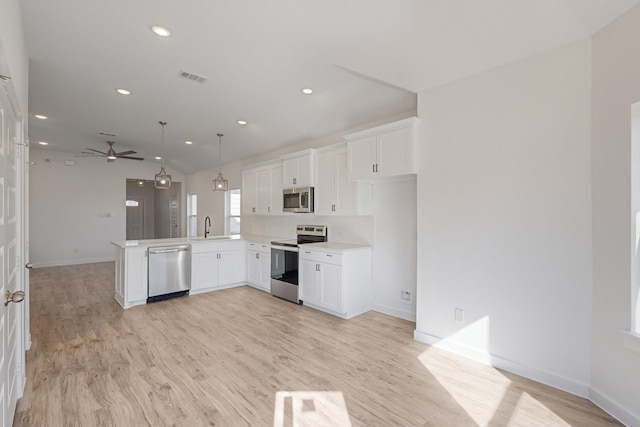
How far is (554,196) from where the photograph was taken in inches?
91.9

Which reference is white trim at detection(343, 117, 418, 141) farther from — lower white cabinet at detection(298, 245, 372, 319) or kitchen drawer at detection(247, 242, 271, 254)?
kitchen drawer at detection(247, 242, 271, 254)

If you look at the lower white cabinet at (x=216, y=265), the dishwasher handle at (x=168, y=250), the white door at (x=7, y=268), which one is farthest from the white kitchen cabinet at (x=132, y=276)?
the white door at (x=7, y=268)

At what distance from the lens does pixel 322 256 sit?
4039 mm

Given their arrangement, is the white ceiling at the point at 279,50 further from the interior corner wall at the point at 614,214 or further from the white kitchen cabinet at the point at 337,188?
the white kitchen cabinet at the point at 337,188

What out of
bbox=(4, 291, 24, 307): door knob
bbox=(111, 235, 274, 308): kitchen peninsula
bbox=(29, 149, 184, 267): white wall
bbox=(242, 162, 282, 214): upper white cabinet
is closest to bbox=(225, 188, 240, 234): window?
bbox=(242, 162, 282, 214): upper white cabinet

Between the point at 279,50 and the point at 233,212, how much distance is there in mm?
5266

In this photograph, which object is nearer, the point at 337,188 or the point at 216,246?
the point at 337,188

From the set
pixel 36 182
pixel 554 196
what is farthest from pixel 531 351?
pixel 36 182

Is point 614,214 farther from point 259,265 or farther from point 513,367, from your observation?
point 259,265

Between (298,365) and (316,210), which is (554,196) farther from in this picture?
(316,210)

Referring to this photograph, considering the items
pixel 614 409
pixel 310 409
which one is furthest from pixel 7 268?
pixel 614 409

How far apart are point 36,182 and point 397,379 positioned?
910 cm

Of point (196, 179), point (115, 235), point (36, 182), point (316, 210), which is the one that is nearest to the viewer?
point (316, 210)

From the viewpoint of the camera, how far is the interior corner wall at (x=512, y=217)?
2.24 m
